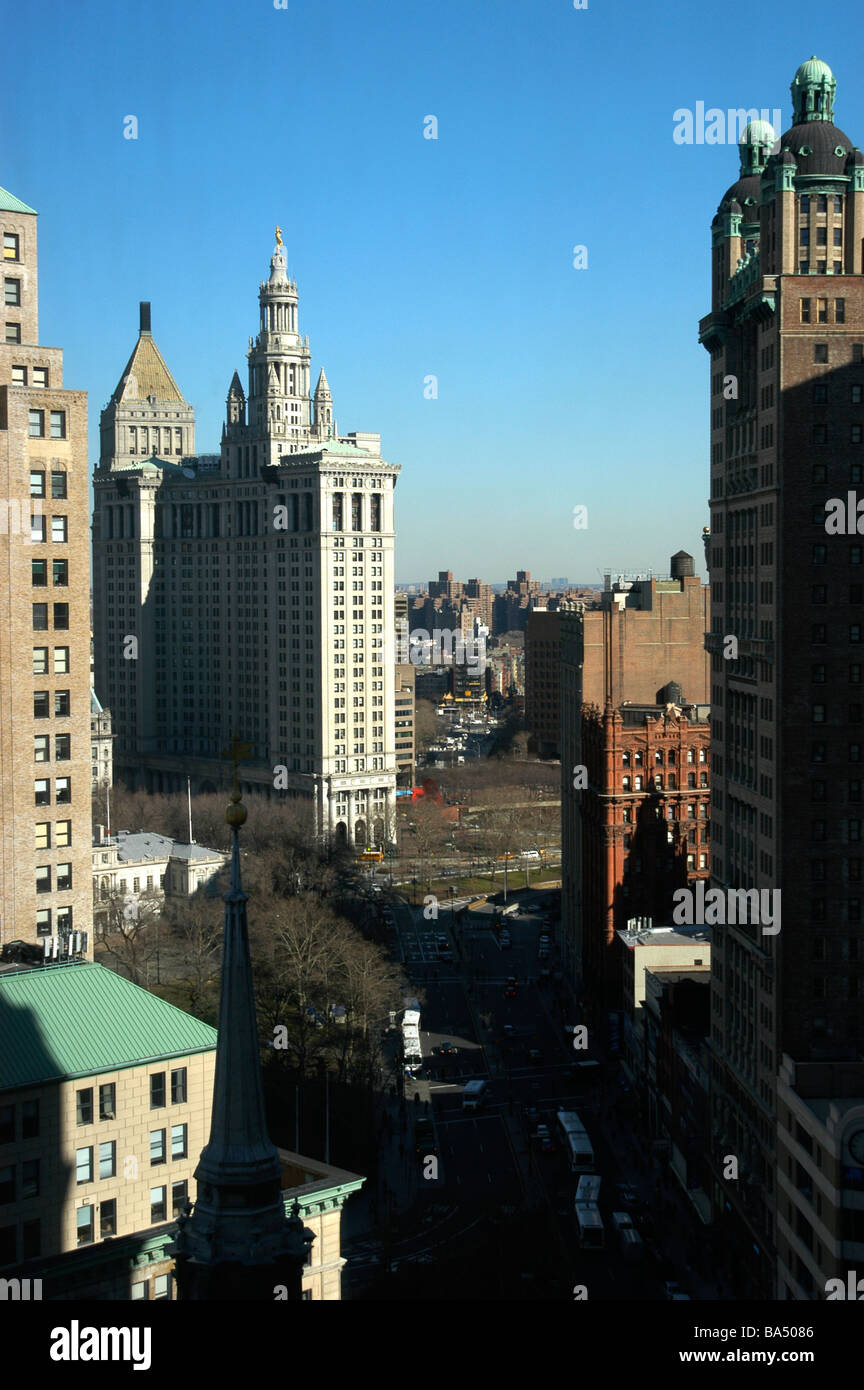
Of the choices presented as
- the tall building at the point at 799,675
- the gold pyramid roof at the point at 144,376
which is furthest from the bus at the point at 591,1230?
the gold pyramid roof at the point at 144,376

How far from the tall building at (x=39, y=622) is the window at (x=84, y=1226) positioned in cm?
958

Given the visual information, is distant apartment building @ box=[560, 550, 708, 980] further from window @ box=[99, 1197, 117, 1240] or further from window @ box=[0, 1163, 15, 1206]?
window @ box=[0, 1163, 15, 1206]

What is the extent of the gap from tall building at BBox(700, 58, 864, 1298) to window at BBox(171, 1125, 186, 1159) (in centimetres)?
1584

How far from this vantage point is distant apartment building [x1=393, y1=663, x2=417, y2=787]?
425 feet

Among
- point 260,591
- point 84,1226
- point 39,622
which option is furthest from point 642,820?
point 260,591

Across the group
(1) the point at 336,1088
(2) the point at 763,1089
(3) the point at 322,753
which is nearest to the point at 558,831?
(3) the point at 322,753

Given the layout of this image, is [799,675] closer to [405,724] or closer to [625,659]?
[625,659]

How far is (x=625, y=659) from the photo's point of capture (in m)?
73.6

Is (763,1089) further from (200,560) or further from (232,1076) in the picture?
(200,560)

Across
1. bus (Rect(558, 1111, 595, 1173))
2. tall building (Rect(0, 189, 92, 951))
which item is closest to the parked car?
bus (Rect(558, 1111, 595, 1173))

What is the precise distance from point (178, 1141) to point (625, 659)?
5041cm

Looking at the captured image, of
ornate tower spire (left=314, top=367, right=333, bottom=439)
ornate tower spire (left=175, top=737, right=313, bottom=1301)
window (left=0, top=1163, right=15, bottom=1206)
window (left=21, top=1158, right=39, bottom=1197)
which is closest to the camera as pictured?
ornate tower spire (left=175, top=737, right=313, bottom=1301)

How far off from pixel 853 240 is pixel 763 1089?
22.3 m
